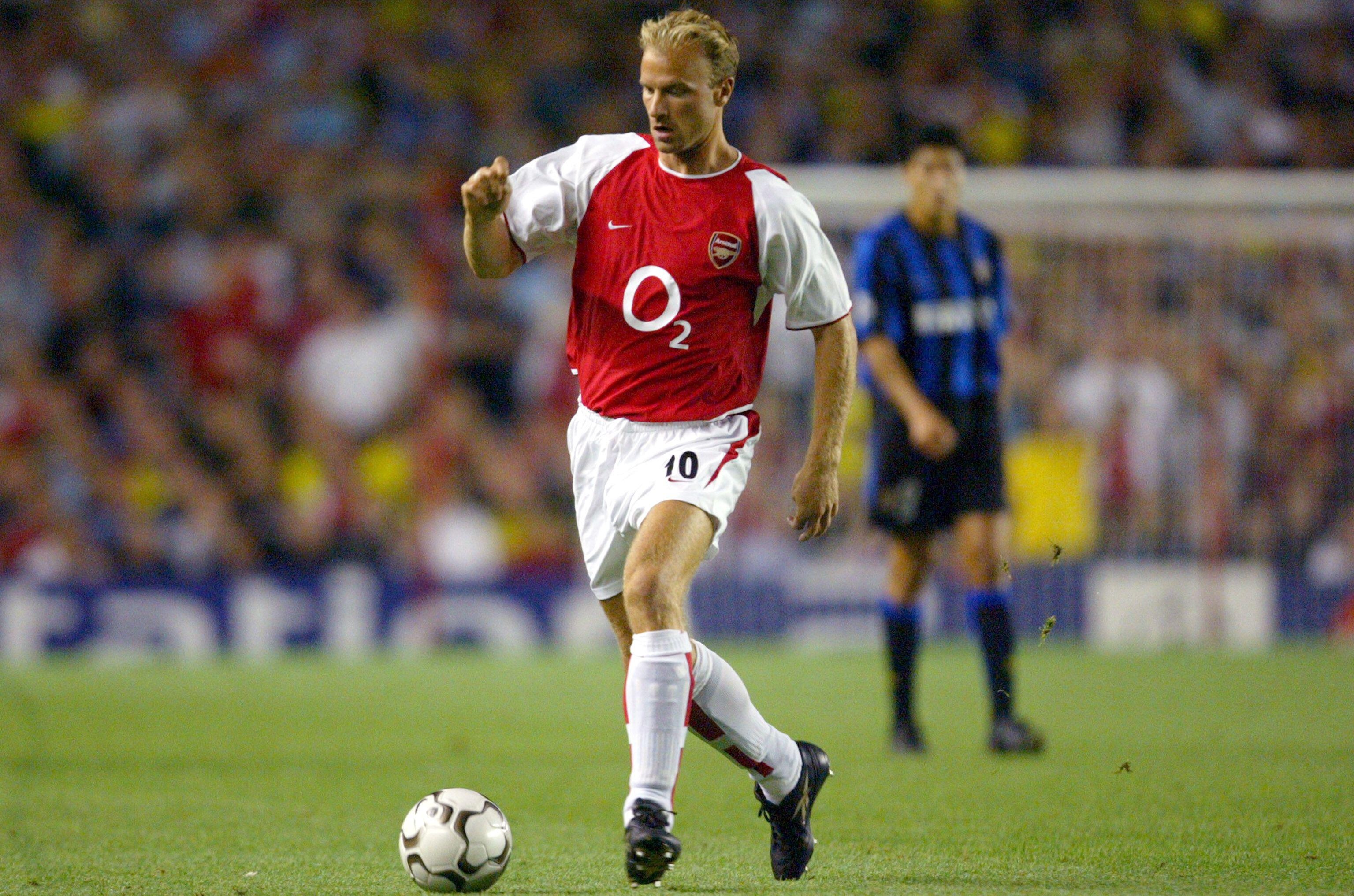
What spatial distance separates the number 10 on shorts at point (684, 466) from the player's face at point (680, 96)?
779mm

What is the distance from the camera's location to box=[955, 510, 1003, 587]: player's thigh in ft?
23.3

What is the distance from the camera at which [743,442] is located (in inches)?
177

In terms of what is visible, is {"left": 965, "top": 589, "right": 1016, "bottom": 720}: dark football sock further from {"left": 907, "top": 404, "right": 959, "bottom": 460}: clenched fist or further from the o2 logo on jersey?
the o2 logo on jersey

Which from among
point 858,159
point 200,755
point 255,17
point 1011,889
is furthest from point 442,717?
point 255,17

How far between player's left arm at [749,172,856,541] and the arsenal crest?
0.24 feet

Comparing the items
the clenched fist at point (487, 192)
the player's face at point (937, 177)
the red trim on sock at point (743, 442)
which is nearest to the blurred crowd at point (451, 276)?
the player's face at point (937, 177)

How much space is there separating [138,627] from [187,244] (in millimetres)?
3344

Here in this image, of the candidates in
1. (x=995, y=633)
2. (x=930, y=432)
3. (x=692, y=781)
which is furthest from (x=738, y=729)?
(x=995, y=633)

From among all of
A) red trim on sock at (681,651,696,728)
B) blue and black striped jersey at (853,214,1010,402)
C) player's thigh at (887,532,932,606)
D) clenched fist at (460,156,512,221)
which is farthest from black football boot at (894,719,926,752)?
clenched fist at (460,156,512,221)

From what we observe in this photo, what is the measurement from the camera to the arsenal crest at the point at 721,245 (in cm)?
444

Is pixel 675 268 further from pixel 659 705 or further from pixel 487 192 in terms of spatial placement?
pixel 659 705

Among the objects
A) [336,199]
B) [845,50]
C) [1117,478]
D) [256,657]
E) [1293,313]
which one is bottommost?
[256,657]

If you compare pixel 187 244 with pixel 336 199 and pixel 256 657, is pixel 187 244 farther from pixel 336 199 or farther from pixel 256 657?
pixel 256 657

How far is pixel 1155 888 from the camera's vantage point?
407cm
